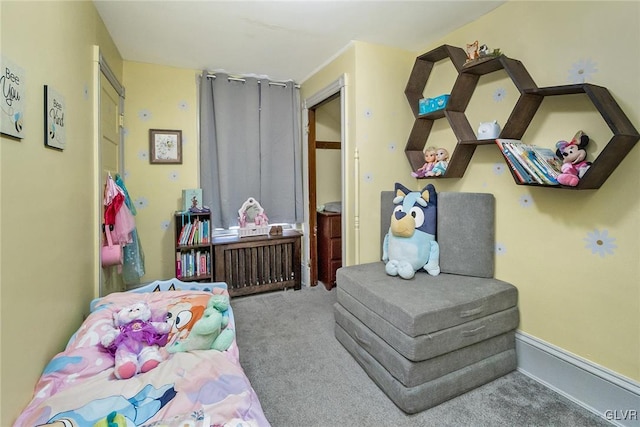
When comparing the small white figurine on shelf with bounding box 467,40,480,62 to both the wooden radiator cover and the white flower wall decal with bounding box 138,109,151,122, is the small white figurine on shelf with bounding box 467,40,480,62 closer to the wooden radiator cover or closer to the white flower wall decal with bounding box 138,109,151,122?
the wooden radiator cover

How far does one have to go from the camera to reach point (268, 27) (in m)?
2.27

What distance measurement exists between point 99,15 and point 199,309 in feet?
6.99

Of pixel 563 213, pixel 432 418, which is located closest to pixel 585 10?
pixel 563 213

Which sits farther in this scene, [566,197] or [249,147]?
[249,147]

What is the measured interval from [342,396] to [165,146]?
2.74m

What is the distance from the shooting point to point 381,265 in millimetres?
2359

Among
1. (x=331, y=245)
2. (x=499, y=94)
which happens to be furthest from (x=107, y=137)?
(x=499, y=94)

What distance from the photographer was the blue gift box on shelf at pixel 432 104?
2261mm

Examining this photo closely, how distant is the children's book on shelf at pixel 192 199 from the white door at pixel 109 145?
0.59m

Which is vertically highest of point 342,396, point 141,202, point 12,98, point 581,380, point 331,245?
point 12,98

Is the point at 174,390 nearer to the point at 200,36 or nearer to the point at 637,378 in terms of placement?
the point at 637,378

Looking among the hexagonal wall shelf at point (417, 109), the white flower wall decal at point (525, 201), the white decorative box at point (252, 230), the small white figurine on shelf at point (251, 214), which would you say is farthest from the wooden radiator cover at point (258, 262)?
the white flower wall decal at point (525, 201)

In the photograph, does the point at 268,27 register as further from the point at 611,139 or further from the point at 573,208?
the point at 573,208

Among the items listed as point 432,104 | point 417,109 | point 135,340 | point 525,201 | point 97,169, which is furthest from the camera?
point 417,109
